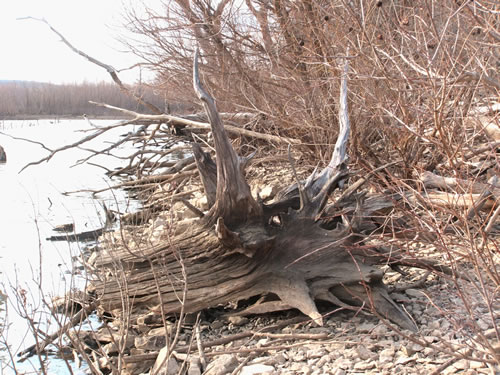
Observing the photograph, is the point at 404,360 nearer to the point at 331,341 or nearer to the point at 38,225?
the point at 331,341

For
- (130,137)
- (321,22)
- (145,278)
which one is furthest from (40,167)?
(145,278)

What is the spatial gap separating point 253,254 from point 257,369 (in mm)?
883

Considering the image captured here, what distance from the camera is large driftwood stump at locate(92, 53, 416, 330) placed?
12.8 feet

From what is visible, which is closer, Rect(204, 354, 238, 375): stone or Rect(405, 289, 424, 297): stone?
Rect(204, 354, 238, 375): stone

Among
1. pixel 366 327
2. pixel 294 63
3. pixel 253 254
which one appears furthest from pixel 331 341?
pixel 294 63

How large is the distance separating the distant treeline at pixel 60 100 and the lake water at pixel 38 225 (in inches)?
526

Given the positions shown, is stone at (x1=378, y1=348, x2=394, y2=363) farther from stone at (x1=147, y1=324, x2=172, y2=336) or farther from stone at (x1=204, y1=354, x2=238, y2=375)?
stone at (x1=147, y1=324, x2=172, y2=336)

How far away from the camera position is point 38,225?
879 cm

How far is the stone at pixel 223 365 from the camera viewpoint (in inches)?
132

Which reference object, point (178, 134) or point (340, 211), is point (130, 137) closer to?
point (178, 134)

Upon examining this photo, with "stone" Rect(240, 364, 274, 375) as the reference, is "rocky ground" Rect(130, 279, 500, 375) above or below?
above

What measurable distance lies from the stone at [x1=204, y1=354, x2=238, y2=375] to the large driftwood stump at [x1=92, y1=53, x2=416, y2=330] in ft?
1.69

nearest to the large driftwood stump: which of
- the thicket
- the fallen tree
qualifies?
the fallen tree

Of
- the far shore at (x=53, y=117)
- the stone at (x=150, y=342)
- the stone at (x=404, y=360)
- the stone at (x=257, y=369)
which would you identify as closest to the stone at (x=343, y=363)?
the stone at (x=404, y=360)
